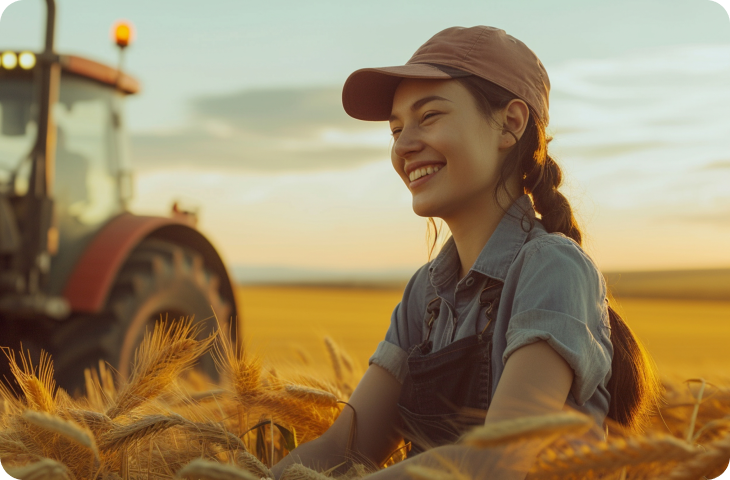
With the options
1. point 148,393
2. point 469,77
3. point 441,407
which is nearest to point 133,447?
point 148,393

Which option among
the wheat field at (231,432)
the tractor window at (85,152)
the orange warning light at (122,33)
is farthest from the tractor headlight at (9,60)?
the wheat field at (231,432)

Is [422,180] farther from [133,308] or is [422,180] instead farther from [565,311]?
[133,308]

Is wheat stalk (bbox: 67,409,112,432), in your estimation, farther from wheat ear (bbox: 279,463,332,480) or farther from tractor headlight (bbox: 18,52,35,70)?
tractor headlight (bbox: 18,52,35,70)

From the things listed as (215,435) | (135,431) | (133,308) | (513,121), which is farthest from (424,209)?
(133,308)

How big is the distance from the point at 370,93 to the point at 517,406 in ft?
3.19

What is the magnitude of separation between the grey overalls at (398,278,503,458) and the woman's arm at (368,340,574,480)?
6.5 inches

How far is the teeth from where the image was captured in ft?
5.01

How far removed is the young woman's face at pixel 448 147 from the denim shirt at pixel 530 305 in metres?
0.11

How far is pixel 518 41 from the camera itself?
5.29 ft

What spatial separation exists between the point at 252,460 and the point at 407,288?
756 mm

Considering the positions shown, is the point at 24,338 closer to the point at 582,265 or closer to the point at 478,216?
the point at 478,216

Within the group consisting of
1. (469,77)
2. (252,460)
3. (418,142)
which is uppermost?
(469,77)

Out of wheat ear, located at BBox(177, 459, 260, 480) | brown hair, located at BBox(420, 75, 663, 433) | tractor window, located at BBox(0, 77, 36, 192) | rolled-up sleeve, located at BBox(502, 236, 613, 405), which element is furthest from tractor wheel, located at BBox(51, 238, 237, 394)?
wheat ear, located at BBox(177, 459, 260, 480)

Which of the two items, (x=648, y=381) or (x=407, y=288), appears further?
(x=407, y=288)
